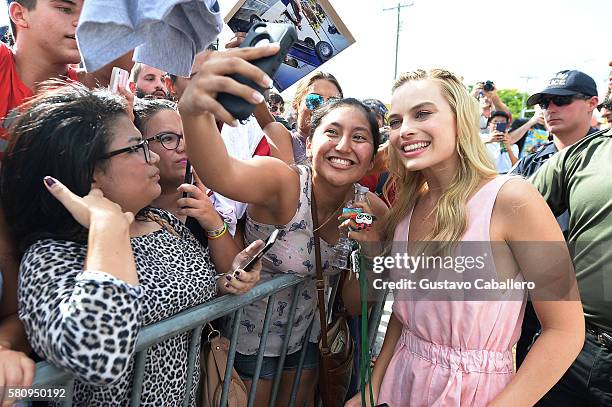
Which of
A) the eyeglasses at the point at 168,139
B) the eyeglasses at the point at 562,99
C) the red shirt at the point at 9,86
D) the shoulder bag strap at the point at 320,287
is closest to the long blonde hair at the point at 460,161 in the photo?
the shoulder bag strap at the point at 320,287

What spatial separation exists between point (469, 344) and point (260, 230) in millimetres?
1118

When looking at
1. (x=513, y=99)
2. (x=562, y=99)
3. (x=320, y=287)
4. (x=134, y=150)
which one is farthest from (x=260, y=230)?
(x=513, y=99)

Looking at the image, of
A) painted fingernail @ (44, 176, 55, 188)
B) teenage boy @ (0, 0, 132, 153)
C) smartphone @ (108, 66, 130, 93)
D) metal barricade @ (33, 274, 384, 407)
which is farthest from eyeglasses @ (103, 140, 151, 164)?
teenage boy @ (0, 0, 132, 153)

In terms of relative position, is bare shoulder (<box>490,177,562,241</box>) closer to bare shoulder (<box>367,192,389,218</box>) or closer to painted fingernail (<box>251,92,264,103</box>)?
bare shoulder (<box>367,192,389,218</box>)

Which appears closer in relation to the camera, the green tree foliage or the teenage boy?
the teenage boy

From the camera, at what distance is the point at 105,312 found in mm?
1186

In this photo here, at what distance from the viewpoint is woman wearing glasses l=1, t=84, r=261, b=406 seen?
118 centimetres

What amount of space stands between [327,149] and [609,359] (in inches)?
67.6

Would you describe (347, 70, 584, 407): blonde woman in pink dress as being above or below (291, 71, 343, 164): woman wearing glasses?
below

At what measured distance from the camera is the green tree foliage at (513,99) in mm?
65369

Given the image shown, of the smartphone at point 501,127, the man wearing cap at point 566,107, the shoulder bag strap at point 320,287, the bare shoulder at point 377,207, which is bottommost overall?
the shoulder bag strap at point 320,287

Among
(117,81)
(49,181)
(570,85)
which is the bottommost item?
(49,181)

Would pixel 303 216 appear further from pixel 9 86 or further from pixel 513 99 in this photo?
pixel 513 99

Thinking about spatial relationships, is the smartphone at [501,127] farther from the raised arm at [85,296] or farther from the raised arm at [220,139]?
the raised arm at [85,296]
